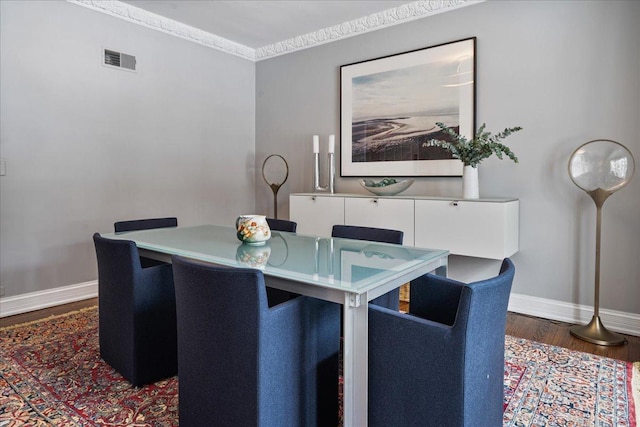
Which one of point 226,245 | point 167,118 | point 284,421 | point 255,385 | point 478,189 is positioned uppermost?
point 167,118

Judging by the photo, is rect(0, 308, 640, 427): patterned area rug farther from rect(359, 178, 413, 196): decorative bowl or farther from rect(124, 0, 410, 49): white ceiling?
rect(124, 0, 410, 49): white ceiling

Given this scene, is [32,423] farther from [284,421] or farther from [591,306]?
[591,306]

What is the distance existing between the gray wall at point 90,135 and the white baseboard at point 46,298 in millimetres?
49

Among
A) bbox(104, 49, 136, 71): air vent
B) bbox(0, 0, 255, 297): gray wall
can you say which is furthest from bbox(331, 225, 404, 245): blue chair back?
bbox(104, 49, 136, 71): air vent

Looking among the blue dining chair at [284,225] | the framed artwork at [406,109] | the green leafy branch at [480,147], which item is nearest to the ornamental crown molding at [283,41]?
the framed artwork at [406,109]

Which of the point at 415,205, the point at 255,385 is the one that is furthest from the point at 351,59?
the point at 255,385

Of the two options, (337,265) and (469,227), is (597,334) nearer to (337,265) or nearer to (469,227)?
(469,227)

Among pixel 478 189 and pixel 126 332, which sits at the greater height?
pixel 478 189

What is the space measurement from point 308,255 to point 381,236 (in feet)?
2.12

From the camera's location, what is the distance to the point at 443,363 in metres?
1.28

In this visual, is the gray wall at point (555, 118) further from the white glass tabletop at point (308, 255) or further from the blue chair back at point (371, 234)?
the white glass tabletop at point (308, 255)

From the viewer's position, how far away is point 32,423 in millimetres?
1732

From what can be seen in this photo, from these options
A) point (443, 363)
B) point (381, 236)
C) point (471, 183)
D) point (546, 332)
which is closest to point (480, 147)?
point (471, 183)

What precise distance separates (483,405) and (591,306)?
2.09 m
